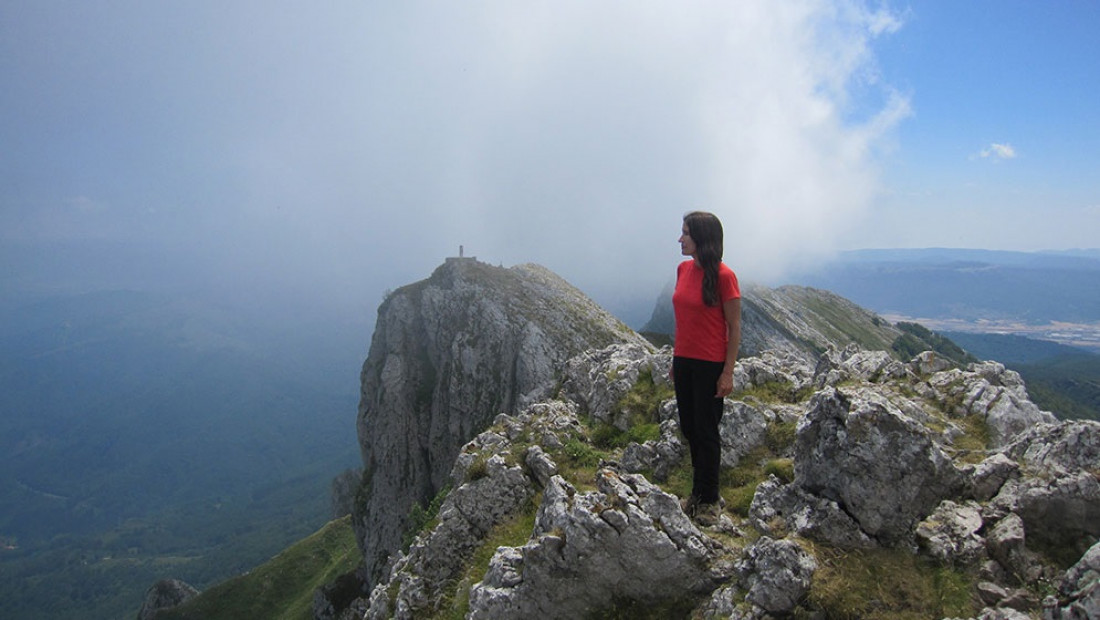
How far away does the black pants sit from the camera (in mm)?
10367

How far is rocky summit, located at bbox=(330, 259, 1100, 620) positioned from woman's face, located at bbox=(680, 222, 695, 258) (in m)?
3.65

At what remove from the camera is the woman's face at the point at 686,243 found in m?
10.0

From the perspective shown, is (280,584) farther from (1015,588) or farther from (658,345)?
(1015,588)

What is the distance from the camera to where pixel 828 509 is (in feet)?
29.2

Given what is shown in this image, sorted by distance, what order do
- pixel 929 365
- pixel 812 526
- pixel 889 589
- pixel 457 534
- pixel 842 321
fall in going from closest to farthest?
pixel 889 589
pixel 812 526
pixel 457 534
pixel 929 365
pixel 842 321

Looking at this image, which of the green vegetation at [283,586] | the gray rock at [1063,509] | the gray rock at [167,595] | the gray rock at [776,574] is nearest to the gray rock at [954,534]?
the gray rock at [1063,509]

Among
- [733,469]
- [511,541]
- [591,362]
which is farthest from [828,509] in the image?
[591,362]

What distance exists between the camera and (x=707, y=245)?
32.3 ft

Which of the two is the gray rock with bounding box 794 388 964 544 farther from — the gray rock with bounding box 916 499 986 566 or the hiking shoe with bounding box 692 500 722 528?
the hiking shoe with bounding box 692 500 722 528

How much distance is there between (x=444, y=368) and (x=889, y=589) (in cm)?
6436

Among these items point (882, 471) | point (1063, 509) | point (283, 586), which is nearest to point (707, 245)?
point (882, 471)

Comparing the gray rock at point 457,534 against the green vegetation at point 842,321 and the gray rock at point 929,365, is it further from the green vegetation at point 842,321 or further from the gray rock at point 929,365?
the green vegetation at point 842,321

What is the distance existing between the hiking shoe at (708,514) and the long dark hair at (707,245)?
163 inches

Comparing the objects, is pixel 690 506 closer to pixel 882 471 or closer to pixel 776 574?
pixel 776 574
